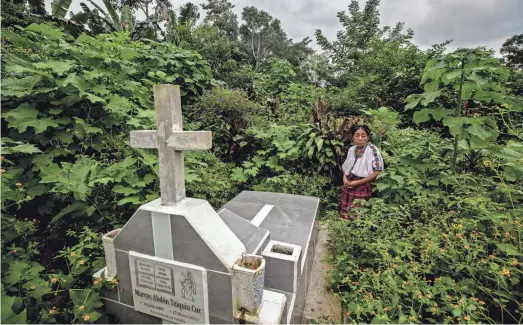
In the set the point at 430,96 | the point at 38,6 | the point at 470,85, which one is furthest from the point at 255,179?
the point at 38,6

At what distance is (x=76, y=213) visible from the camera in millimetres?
2488

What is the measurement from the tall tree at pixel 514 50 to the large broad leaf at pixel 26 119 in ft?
64.5

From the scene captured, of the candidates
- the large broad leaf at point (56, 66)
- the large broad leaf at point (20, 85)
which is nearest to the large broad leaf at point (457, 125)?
the large broad leaf at point (56, 66)

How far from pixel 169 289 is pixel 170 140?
103cm

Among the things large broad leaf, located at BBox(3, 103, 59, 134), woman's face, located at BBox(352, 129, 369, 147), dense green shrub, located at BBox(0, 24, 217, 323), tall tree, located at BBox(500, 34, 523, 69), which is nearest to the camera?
dense green shrub, located at BBox(0, 24, 217, 323)

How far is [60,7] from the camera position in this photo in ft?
31.0

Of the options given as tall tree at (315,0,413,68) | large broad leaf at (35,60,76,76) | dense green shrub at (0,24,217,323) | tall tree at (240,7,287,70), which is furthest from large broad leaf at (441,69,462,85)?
tall tree at (240,7,287,70)

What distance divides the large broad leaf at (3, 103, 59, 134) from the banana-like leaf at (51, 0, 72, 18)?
9738 mm

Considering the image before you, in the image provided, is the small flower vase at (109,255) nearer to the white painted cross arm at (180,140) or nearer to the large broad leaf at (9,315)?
the large broad leaf at (9,315)

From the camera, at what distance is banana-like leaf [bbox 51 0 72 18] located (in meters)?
9.39

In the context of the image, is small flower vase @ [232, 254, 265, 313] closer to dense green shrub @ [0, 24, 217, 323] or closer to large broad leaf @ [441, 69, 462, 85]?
dense green shrub @ [0, 24, 217, 323]

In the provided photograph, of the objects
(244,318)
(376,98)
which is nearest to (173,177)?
(244,318)

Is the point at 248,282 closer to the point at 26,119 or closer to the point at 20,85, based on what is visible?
the point at 26,119

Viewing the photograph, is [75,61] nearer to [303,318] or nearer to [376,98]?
[303,318]
